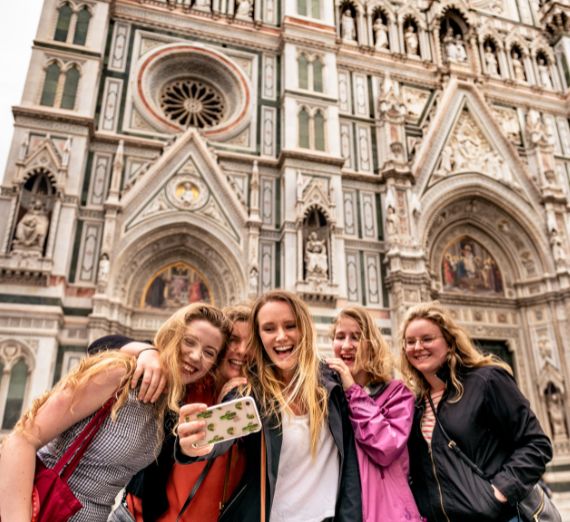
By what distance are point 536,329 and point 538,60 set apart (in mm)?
10581

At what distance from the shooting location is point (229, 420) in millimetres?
1776

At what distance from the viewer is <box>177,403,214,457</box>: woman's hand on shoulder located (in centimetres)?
176

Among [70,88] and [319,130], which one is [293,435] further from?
[70,88]

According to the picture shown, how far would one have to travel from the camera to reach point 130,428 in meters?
2.03

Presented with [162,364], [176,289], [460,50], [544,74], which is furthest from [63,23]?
[544,74]

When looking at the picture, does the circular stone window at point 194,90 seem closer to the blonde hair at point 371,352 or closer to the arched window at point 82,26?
the arched window at point 82,26

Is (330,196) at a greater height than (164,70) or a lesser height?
lesser

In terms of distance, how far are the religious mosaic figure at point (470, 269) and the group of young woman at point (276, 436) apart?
1127 cm

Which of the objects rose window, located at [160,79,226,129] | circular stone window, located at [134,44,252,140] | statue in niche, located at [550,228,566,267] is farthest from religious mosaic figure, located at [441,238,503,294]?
rose window, located at [160,79,226,129]

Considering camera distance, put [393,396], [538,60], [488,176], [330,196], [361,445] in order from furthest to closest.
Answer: [538,60]
[488,176]
[330,196]
[393,396]
[361,445]

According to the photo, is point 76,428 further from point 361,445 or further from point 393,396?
point 393,396

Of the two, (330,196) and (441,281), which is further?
(441,281)

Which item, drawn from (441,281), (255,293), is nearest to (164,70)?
(255,293)

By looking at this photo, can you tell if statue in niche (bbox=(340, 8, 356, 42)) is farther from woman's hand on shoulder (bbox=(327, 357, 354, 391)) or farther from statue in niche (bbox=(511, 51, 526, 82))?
woman's hand on shoulder (bbox=(327, 357, 354, 391))
